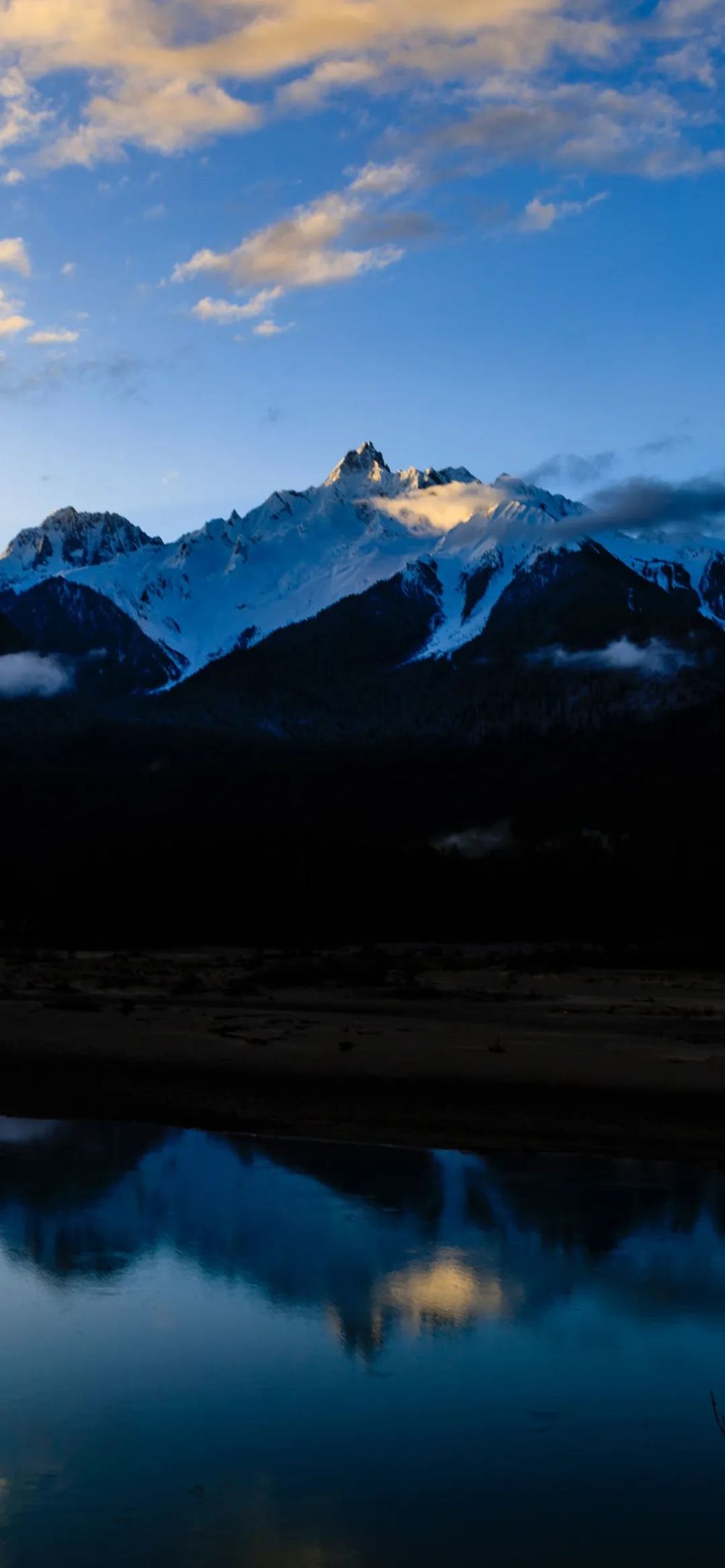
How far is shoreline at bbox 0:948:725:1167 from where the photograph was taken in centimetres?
2702

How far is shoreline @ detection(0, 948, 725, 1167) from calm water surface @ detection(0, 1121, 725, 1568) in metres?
3.31

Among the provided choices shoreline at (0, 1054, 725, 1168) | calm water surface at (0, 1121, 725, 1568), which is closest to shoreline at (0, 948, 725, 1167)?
shoreline at (0, 1054, 725, 1168)

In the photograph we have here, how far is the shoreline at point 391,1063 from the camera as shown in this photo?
2702cm

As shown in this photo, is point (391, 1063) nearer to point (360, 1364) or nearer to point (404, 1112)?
point (404, 1112)

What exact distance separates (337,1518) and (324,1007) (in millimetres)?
38368

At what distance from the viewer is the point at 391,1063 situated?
3362 cm

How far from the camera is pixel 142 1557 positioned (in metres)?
10.8

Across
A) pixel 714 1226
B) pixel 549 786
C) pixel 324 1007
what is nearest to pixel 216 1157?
pixel 714 1226

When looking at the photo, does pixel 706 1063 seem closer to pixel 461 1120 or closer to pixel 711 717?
pixel 461 1120

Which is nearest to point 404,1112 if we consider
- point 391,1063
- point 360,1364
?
point 391,1063

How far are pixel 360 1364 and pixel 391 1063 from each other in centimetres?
1838

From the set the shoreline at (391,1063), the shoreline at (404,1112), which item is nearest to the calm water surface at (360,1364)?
the shoreline at (404,1112)

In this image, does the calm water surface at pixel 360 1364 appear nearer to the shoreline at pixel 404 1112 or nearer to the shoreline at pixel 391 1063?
the shoreline at pixel 404 1112

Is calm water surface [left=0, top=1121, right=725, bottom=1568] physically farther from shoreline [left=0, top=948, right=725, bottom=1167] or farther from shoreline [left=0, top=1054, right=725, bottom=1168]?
shoreline [left=0, top=948, right=725, bottom=1167]
